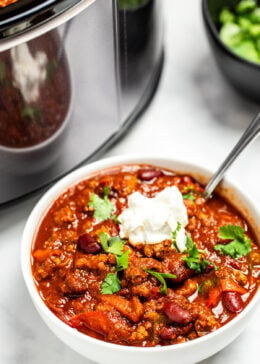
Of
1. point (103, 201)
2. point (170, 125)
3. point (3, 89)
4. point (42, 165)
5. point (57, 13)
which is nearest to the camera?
point (57, 13)

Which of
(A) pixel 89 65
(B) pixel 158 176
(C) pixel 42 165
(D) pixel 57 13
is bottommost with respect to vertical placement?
(C) pixel 42 165

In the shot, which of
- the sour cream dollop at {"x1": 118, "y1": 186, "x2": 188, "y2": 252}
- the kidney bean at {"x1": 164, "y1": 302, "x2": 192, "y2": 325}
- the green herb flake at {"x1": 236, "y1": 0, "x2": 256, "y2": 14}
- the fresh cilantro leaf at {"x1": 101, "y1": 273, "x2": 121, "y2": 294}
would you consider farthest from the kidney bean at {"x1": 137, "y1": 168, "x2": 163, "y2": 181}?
the green herb flake at {"x1": 236, "y1": 0, "x2": 256, "y2": 14}

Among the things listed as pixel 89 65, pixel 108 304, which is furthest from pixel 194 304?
pixel 89 65

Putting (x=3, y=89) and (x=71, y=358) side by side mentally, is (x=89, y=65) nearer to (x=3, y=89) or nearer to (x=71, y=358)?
(x=3, y=89)

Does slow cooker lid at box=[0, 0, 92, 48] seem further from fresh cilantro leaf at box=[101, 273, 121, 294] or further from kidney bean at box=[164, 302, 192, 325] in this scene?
kidney bean at box=[164, 302, 192, 325]

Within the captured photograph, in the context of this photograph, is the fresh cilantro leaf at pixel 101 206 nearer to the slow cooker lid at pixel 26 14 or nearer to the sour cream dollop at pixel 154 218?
the sour cream dollop at pixel 154 218
